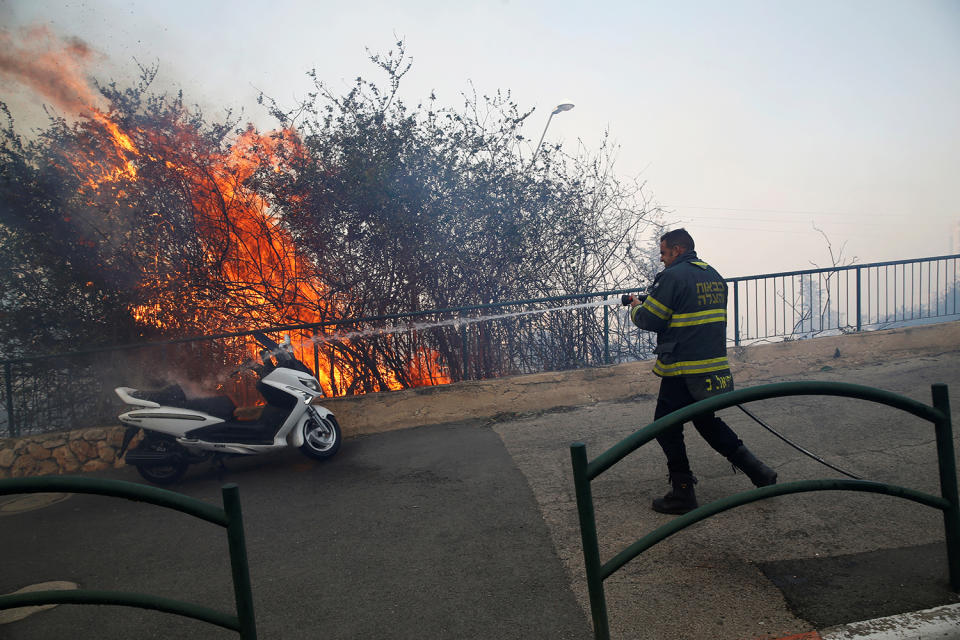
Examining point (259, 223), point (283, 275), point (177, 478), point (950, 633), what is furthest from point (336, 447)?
point (950, 633)

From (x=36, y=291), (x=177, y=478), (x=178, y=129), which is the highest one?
(x=178, y=129)

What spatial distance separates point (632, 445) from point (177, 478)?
18.4 feet

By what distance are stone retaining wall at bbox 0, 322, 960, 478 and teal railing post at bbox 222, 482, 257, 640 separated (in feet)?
18.0

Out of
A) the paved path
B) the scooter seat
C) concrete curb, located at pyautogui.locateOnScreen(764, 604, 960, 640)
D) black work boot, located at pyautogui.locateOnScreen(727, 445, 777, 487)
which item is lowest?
the paved path

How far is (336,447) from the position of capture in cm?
660

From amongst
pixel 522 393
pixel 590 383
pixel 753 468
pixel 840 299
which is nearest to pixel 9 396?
pixel 522 393

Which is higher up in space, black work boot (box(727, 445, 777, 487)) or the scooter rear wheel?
black work boot (box(727, 445, 777, 487))

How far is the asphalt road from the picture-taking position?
309 centimetres

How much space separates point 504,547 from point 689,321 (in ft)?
6.41

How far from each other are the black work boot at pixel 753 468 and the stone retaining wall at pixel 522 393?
12.5 feet

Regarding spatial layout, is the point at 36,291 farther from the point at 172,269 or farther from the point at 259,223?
the point at 259,223

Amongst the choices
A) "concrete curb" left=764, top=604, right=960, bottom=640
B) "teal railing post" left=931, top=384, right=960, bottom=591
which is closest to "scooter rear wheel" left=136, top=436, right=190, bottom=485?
"concrete curb" left=764, top=604, right=960, bottom=640

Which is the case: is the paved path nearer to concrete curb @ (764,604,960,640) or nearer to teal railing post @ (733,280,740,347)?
concrete curb @ (764,604,960,640)

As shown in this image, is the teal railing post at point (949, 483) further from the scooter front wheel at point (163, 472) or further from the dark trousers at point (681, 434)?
the scooter front wheel at point (163, 472)
